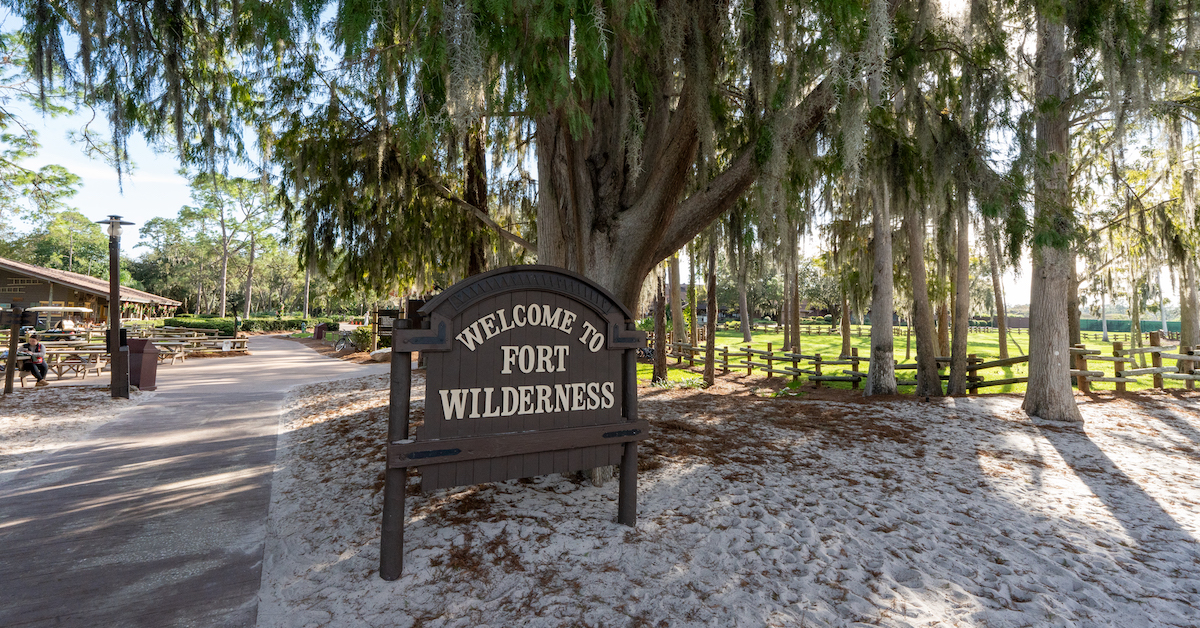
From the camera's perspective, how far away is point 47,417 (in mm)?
6977

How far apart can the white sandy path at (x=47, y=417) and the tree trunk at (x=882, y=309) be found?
11479 millimetres

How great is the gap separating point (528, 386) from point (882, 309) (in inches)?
322

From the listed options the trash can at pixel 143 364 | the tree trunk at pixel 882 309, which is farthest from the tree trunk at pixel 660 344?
the trash can at pixel 143 364

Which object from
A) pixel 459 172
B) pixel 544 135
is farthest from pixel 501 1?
pixel 459 172

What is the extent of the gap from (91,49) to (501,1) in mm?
4975

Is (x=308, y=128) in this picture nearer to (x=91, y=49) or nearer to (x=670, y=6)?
(x=91, y=49)

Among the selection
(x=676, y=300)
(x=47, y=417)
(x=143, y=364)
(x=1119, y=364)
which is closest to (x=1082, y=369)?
(x=1119, y=364)

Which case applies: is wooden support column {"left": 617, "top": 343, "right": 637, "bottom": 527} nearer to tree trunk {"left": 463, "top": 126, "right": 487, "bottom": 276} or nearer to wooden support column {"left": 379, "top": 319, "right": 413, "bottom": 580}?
wooden support column {"left": 379, "top": 319, "right": 413, "bottom": 580}

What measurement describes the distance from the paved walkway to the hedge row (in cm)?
2202

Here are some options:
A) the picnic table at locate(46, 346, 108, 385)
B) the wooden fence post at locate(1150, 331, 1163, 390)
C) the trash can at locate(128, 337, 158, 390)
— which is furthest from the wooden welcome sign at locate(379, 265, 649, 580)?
the picnic table at locate(46, 346, 108, 385)

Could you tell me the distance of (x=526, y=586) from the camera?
109 inches

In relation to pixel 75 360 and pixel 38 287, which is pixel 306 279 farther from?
pixel 75 360

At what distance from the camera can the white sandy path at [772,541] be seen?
2.60m

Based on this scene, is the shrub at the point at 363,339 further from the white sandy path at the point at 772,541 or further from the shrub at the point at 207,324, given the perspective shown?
the white sandy path at the point at 772,541
